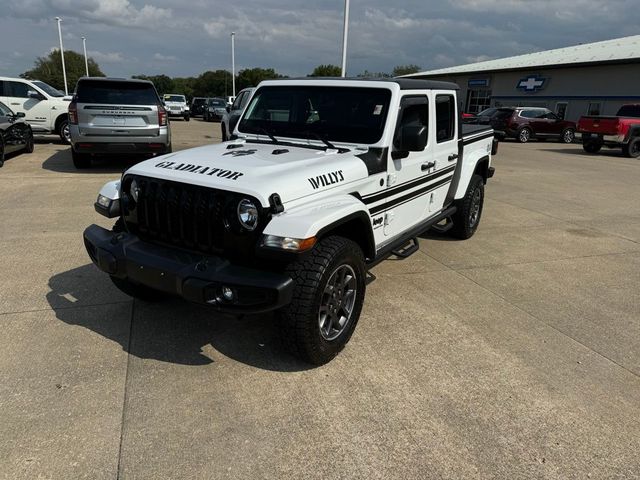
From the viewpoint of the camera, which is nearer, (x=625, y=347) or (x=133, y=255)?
(x=133, y=255)

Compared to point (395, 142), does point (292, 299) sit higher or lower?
lower

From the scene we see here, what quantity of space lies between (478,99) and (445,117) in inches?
1517

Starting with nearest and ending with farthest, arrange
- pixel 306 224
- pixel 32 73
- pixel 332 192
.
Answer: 1. pixel 306 224
2. pixel 332 192
3. pixel 32 73

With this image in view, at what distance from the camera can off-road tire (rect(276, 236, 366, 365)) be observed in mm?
2863

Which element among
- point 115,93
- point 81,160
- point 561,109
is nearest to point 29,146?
point 81,160

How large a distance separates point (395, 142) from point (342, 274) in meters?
1.31

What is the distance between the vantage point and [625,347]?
3.64 m

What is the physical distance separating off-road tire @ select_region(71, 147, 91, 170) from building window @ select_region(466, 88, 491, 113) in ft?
115

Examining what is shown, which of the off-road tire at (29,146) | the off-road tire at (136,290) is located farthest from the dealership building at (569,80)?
the off-road tire at (136,290)

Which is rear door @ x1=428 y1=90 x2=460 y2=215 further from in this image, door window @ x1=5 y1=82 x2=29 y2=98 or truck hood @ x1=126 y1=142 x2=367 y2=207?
door window @ x1=5 y1=82 x2=29 y2=98

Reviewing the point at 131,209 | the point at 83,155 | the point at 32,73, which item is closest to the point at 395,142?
the point at 131,209

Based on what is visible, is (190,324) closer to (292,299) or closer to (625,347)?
(292,299)

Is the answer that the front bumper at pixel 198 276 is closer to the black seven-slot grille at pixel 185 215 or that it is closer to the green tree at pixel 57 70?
the black seven-slot grille at pixel 185 215

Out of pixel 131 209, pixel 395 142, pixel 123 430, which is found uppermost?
pixel 395 142
